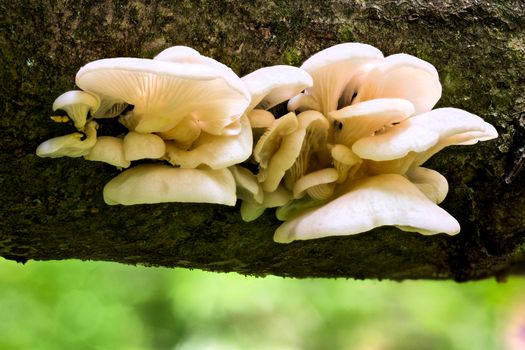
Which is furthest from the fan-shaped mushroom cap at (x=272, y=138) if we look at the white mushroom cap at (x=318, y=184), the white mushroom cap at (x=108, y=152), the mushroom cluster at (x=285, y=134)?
the white mushroom cap at (x=108, y=152)

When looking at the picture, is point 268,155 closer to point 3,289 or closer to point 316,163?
point 316,163

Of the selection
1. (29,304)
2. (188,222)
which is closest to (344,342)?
(29,304)

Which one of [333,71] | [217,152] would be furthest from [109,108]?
[333,71]

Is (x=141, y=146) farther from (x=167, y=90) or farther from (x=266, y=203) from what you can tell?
(x=266, y=203)

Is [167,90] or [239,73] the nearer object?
[167,90]

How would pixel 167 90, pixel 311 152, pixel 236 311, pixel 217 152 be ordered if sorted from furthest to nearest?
pixel 236 311, pixel 311 152, pixel 217 152, pixel 167 90

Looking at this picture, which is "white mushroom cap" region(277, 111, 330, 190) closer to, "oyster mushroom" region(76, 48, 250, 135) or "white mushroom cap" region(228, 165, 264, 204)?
"white mushroom cap" region(228, 165, 264, 204)
